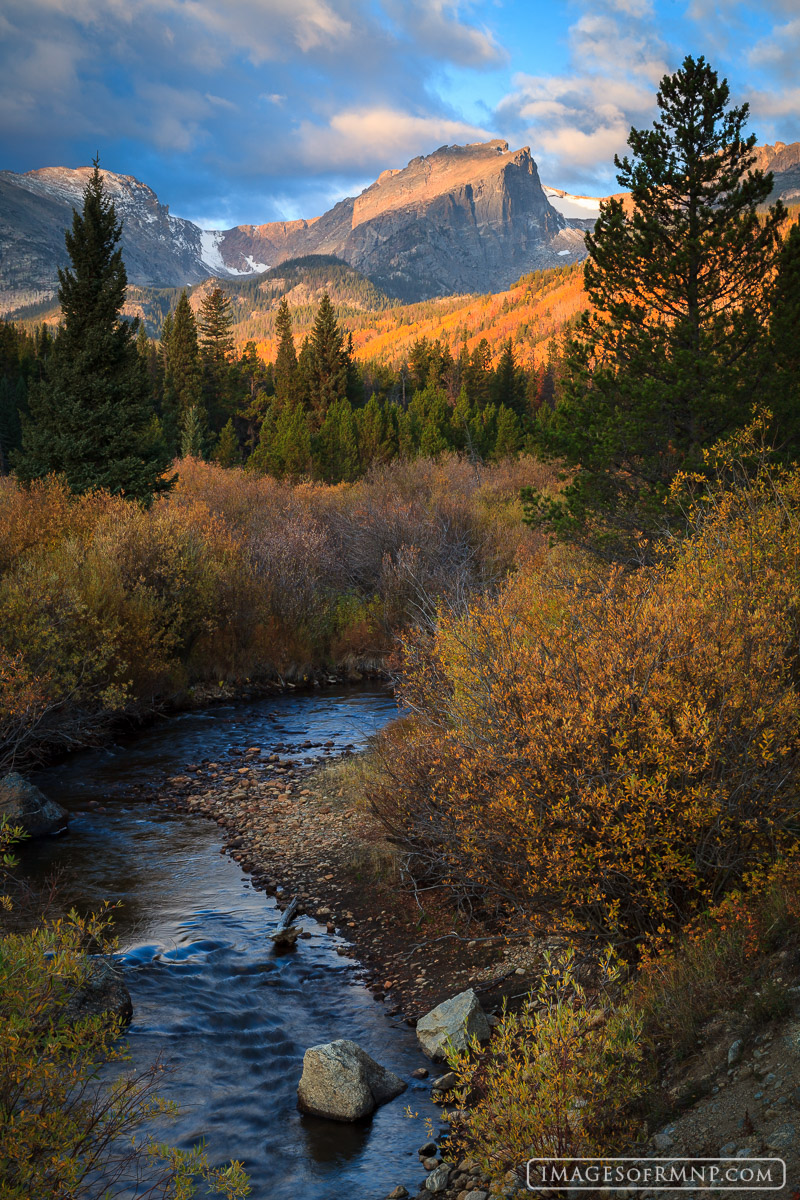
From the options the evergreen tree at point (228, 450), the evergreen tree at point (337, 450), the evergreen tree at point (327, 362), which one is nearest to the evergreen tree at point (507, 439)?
the evergreen tree at point (337, 450)

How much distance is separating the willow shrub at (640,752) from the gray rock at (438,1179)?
1.69 meters

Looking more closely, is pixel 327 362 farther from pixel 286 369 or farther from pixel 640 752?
pixel 640 752

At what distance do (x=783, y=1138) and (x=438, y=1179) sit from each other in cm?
242

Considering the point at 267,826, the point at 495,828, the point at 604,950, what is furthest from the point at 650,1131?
the point at 267,826

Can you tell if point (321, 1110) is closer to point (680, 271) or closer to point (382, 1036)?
point (382, 1036)

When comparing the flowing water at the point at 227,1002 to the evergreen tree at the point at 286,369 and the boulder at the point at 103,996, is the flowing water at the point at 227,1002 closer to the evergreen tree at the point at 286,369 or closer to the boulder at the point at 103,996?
the boulder at the point at 103,996

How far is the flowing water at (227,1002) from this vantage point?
536 centimetres

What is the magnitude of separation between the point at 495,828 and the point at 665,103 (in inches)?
550

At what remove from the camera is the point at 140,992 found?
7320 mm

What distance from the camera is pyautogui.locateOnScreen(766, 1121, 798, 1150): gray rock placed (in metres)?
3.33

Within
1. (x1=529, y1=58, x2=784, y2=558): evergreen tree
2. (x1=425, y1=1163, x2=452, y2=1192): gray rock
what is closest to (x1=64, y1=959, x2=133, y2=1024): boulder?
(x1=425, y1=1163, x2=452, y2=1192): gray rock

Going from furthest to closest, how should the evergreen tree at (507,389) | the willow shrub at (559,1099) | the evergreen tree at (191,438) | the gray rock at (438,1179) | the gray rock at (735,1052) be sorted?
1. the evergreen tree at (507,389)
2. the evergreen tree at (191,438)
3. the gray rock at (438,1179)
4. the gray rock at (735,1052)
5. the willow shrub at (559,1099)

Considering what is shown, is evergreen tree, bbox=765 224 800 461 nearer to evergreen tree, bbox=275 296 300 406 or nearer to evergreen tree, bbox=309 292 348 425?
evergreen tree, bbox=309 292 348 425

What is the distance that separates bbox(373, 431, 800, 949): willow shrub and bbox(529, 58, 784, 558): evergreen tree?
7383 mm
